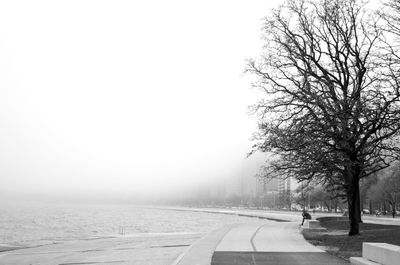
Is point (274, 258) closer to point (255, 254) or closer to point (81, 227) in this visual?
point (255, 254)

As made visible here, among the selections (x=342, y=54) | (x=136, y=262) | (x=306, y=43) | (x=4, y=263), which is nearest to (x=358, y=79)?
(x=342, y=54)

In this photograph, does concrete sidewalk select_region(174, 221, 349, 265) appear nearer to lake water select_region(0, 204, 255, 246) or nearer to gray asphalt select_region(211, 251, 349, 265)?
gray asphalt select_region(211, 251, 349, 265)

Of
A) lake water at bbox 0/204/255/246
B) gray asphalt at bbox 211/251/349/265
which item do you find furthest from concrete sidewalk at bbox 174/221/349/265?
lake water at bbox 0/204/255/246

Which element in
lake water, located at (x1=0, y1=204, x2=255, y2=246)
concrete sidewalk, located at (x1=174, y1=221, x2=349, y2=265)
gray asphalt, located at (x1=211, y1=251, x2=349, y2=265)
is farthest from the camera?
lake water, located at (x1=0, y1=204, x2=255, y2=246)

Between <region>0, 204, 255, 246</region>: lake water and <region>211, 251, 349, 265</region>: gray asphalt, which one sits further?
<region>0, 204, 255, 246</region>: lake water

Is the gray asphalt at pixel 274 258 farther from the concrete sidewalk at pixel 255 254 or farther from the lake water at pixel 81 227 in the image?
the lake water at pixel 81 227

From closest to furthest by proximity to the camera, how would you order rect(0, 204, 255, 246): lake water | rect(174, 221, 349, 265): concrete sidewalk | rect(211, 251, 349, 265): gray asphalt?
rect(211, 251, 349, 265): gray asphalt
rect(174, 221, 349, 265): concrete sidewalk
rect(0, 204, 255, 246): lake water

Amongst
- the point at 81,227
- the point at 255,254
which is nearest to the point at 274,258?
the point at 255,254

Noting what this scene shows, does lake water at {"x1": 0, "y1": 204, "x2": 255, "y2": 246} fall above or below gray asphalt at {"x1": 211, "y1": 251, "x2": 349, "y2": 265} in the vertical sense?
below

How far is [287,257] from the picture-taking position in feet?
52.1

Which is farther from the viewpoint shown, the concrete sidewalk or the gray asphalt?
the concrete sidewalk

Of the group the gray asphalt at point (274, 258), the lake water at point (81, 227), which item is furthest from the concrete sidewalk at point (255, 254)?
the lake water at point (81, 227)

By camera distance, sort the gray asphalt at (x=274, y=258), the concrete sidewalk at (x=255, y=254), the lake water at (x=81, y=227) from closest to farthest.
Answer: the gray asphalt at (x=274, y=258) < the concrete sidewalk at (x=255, y=254) < the lake water at (x=81, y=227)

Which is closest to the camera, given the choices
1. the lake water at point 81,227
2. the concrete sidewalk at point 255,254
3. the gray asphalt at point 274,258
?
the gray asphalt at point 274,258
